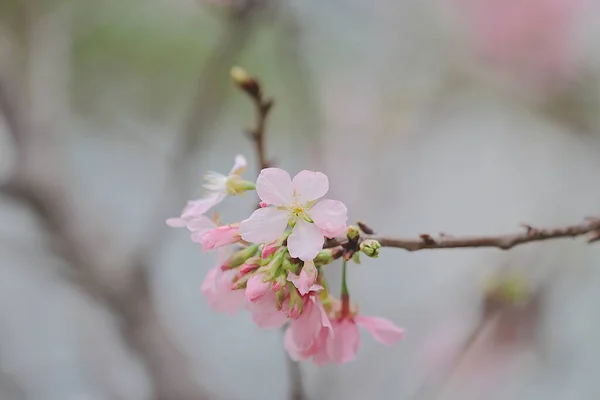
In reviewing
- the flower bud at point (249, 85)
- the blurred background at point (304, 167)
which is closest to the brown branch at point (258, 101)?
the flower bud at point (249, 85)

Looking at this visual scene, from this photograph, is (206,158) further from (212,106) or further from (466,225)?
(466,225)

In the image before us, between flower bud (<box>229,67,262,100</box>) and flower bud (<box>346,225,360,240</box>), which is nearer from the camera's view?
flower bud (<box>346,225,360,240</box>)

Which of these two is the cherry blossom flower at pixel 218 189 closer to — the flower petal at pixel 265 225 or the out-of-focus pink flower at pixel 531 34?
the flower petal at pixel 265 225

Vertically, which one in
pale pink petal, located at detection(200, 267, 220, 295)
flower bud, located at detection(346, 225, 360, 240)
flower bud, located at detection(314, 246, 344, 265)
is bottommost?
pale pink petal, located at detection(200, 267, 220, 295)

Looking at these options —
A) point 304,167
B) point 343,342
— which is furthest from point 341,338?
point 304,167

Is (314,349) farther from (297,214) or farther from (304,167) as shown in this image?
(304,167)

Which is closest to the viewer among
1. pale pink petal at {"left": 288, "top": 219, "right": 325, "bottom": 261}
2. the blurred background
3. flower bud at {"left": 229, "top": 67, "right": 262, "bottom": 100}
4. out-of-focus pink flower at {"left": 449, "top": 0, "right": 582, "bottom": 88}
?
pale pink petal at {"left": 288, "top": 219, "right": 325, "bottom": 261}

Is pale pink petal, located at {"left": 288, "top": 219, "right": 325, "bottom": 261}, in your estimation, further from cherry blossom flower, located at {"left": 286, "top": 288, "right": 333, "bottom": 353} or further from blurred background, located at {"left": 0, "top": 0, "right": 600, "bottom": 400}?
blurred background, located at {"left": 0, "top": 0, "right": 600, "bottom": 400}

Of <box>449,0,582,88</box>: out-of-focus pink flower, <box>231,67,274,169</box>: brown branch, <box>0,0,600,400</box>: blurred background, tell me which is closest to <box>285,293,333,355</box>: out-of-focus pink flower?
<box>231,67,274,169</box>: brown branch
